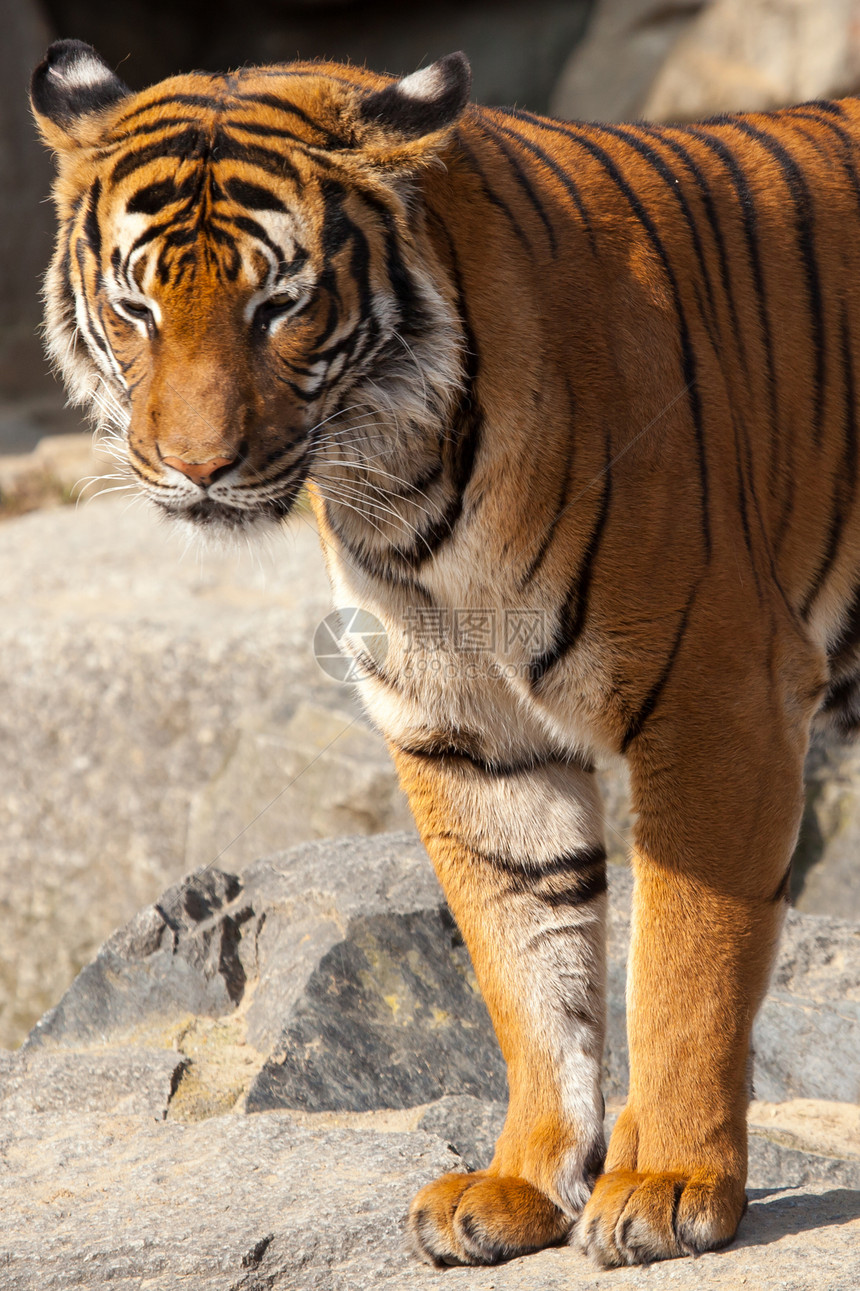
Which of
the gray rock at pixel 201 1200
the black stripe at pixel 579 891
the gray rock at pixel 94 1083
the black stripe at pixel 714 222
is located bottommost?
the gray rock at pixel 94 1083

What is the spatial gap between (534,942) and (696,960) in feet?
1.09

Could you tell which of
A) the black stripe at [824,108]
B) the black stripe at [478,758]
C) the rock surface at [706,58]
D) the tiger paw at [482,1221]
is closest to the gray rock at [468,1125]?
the tiger paw at [482,1221]

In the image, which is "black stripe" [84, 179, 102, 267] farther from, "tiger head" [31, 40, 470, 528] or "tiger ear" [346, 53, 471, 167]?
"tiger ear" [346, 53, 471, 167]

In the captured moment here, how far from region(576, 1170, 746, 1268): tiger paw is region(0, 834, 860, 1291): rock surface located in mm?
27

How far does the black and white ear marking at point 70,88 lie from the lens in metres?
1.66

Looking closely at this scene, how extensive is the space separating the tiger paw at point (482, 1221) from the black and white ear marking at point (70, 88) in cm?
143

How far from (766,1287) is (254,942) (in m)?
1.35

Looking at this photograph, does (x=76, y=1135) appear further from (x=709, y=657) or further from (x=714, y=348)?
(x=714, y=348)

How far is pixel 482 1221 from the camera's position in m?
1.72

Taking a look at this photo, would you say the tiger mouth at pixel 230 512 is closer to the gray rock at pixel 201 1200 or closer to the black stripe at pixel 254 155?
the black stripe at pixel 254 155

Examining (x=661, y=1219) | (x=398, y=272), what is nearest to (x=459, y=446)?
(x=398, y=272)

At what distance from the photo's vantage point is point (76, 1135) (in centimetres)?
216

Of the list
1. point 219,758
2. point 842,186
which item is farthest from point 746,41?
point 842,186

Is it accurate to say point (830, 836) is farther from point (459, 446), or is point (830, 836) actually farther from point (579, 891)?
point (459, 446)
